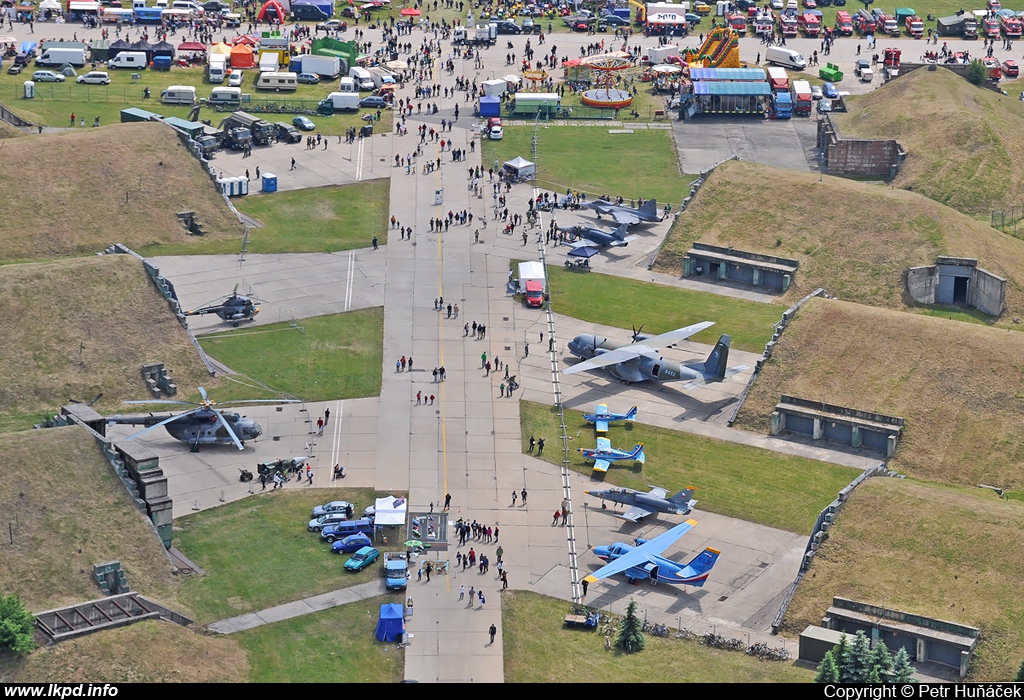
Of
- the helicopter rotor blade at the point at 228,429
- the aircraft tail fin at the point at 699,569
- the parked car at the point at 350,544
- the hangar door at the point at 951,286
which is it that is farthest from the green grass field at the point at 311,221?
the aircraft tail fin at the point at 699,569

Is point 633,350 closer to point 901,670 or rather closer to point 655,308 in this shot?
point 655,308

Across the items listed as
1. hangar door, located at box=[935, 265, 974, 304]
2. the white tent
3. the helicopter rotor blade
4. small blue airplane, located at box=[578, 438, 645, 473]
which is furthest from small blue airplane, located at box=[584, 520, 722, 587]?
hangar door, located at box=[935, 265, 974, 304]

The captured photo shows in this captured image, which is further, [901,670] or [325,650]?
[325,650]

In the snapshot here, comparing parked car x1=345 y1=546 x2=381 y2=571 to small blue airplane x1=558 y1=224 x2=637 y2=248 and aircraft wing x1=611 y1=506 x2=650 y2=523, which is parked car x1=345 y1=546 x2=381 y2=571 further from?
small blue airplane x1=558 y1=224 x2=637 y2=248

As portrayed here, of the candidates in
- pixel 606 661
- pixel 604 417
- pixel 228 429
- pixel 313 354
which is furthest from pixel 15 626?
pixel 604 417

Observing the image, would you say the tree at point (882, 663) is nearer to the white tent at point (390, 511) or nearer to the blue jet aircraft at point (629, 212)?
the white tent at point (390, 511)
